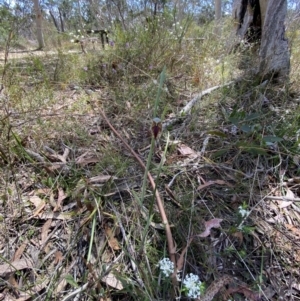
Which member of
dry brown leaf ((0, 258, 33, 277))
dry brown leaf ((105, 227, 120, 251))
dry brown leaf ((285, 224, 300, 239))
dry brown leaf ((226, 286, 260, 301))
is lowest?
dry brown leaf ((226, 286, 260, 301))

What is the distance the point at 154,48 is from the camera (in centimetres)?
184

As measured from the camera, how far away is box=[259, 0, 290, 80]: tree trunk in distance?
158 cm

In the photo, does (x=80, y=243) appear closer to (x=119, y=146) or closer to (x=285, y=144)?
(x=119, y=146)

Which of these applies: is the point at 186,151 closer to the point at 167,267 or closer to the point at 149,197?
the point at 149,197

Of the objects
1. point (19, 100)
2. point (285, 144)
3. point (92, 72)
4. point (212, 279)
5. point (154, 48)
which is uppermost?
point (154, 48)

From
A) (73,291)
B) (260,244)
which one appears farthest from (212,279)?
(73,291)

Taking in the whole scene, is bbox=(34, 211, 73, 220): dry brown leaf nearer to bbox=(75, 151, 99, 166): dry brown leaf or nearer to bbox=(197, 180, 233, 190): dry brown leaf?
bbox=(75, 151, 99, 166): dry brown leaf

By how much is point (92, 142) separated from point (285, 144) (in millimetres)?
899

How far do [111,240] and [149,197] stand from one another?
0.19m

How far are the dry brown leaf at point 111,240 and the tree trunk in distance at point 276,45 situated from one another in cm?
147

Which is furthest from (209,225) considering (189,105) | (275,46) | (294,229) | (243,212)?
(275,46)

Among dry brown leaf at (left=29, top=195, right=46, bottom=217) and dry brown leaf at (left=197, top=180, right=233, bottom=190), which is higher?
dry brown leaf at (left=197, top=180, right=233, bottom=190)

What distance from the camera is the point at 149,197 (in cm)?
79

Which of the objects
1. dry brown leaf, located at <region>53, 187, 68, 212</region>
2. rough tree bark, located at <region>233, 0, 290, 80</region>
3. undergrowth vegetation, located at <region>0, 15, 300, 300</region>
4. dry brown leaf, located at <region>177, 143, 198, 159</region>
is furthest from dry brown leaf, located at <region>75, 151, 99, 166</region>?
rough tree bark, located at <region>233, 0, 290, 80</region>
